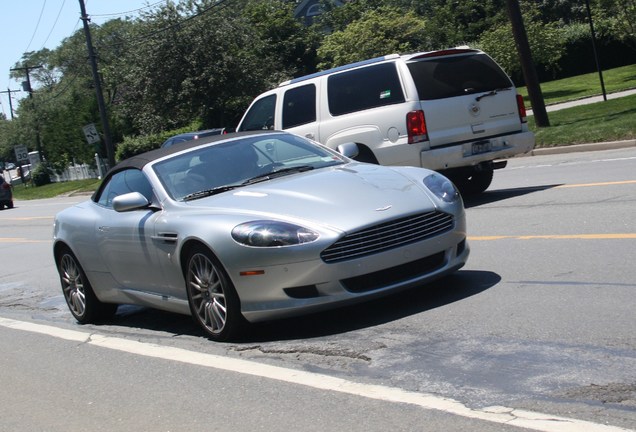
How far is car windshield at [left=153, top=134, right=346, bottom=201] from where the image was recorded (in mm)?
7523

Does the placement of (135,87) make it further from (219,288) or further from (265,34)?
(219,288)

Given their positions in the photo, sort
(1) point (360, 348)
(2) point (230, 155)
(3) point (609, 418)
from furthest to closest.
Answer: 1. (2) point (230, 155)
2. (1) point (360, 348)
3. (3) point (609, 418)

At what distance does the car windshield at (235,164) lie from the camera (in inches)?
296

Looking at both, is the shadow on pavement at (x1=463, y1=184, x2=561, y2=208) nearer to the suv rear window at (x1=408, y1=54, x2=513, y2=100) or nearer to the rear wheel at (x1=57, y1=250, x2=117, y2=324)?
the suv rear window at (x1=408, y1=54, x2=513, y2=100)

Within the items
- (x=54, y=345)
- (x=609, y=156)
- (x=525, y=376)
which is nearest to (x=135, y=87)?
(x=609, y=156)

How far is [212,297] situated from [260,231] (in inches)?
27.1

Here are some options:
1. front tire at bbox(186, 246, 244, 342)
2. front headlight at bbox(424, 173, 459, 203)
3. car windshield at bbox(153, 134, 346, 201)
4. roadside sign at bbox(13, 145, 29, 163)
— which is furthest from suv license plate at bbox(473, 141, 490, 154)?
roadside sign at bbox(13, 145, 29, 163)

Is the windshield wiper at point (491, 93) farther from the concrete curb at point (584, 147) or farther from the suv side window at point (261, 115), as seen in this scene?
the concrete curb at point (584, 147)

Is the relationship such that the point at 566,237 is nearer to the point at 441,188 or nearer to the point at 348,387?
the point at 441,188

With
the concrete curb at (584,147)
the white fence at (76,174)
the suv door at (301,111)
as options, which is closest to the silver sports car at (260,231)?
the suv door at (301,111)

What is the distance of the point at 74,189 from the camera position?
4988 cm

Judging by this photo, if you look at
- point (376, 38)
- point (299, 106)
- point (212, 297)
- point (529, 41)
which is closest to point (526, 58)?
point (299, 106)

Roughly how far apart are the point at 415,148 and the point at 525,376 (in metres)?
7.22

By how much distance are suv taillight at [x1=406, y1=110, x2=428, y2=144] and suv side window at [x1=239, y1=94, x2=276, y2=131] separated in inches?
107
